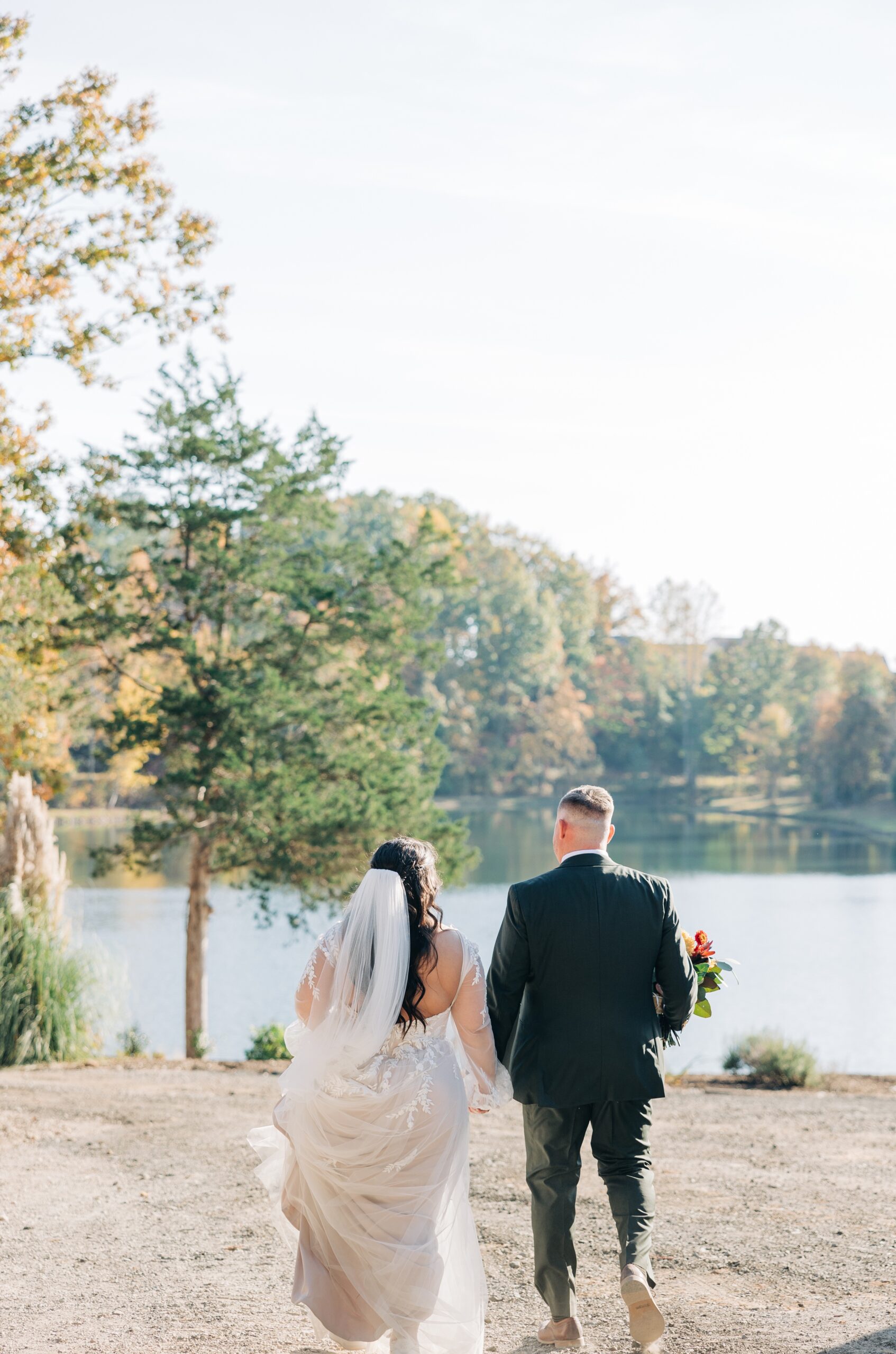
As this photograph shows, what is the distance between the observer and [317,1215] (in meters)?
4.05

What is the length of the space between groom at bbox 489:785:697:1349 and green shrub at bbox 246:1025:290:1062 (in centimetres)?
838

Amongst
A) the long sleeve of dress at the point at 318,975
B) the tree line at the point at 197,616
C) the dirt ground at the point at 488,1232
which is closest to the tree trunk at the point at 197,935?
the tree line at the point at 197,616

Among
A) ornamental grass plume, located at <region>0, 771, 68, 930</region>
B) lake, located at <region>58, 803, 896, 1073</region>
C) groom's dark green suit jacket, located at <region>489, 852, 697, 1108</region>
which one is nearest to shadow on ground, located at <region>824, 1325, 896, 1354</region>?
groom's dark green suit jacket, located at <region>489, 852, 697, 1108</region>

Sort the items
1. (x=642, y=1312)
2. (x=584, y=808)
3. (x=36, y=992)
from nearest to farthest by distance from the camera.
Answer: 1. (x=642, y=1312)
2. (x=584, y=808)
3. (x=36, y=992)

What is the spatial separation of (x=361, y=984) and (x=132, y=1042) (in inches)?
363

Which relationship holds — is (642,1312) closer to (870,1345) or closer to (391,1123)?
(870,1345)

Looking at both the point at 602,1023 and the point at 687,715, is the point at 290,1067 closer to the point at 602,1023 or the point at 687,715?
the point at 602,1023

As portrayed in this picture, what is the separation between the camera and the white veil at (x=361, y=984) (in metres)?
3.94

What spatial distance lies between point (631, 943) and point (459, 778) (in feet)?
198


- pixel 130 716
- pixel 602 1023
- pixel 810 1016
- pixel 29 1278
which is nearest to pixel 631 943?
pixel 602 1023

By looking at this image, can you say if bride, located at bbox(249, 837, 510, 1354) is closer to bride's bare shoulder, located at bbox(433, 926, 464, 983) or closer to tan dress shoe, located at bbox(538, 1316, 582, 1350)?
bride's bare shoulder, located at bbox(433, 926, 464, 983)

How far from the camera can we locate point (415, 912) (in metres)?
4.01

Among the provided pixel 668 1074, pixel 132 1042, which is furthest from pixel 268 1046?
pixel 668 1074

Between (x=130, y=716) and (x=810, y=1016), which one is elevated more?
(x=130, y=716)
